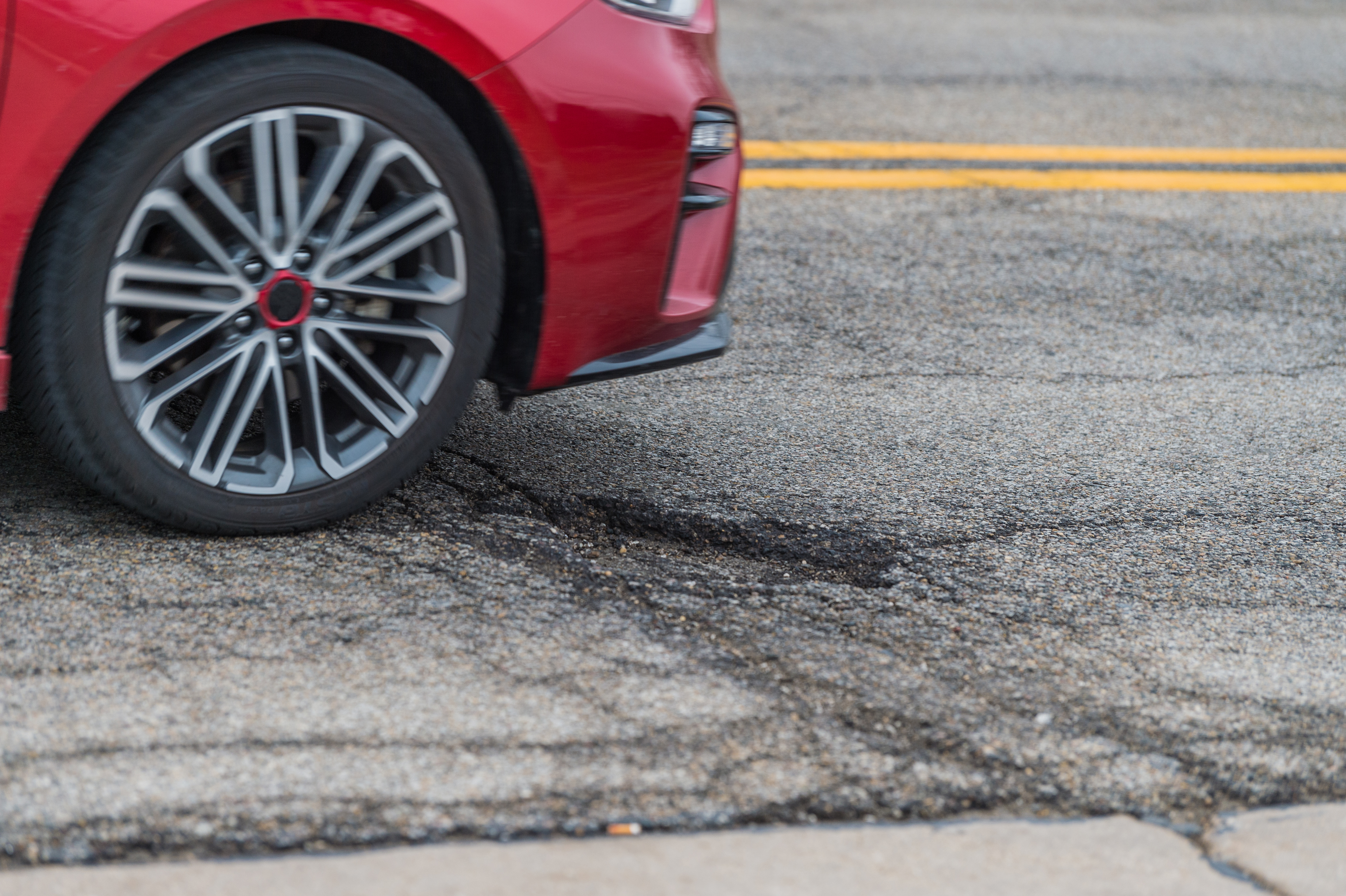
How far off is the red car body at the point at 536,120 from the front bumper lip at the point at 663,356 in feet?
0.04

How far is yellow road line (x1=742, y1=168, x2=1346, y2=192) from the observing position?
234 inches

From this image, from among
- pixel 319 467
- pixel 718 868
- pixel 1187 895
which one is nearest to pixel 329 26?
pixel 319 467

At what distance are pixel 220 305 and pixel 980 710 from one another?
60.9 inches

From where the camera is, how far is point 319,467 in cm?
285

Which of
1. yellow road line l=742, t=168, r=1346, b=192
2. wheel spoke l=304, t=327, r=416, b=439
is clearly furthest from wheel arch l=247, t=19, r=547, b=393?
yellow road line l=742, t=168, r=1346, b=192

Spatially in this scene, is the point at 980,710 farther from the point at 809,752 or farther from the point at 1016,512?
the point at 1016,512

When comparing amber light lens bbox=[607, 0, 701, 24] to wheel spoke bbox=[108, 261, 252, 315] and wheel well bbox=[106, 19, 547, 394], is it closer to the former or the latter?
wheel well bbox=[106, 19, 547, 394]

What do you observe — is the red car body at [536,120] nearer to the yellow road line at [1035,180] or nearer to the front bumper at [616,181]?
the front bumper at [616,181]

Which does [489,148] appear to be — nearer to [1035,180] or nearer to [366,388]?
[366,388]

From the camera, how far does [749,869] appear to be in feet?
6.52

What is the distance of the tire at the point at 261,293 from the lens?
2557 millimetres

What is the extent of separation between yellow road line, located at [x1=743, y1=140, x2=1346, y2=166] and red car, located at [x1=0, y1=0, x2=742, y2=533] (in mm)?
3344

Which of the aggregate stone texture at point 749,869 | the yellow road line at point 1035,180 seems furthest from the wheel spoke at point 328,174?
the yellow road line at point 1035,180

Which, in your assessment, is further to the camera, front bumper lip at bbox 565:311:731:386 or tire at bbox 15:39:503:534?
front bumper lip at bbox 565:311:731:386
